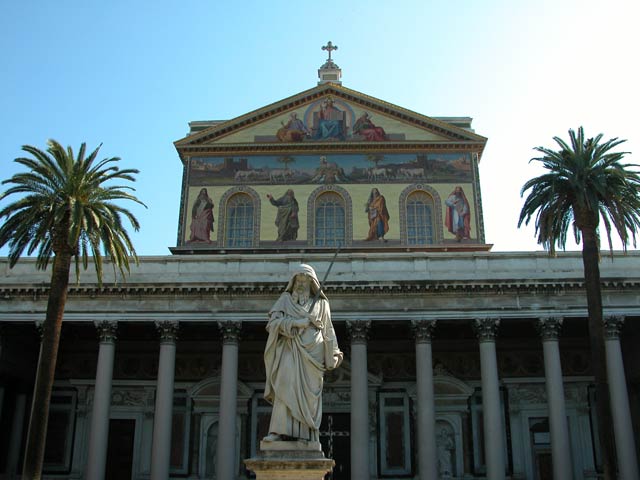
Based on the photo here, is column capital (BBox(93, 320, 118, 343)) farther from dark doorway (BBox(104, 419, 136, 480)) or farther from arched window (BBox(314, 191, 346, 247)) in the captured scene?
arched window (BBox(314, 191, 346, 247))

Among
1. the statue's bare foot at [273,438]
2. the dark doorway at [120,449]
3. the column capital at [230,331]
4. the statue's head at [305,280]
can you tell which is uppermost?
the column capital at [230,331]

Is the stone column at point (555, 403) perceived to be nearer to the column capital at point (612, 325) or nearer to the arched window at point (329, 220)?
the column capital at point (612, 325)

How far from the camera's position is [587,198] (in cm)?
2317

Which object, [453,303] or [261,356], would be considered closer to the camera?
[453,303]

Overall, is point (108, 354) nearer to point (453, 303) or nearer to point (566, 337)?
point (453, 303)

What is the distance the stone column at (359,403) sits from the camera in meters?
25.4

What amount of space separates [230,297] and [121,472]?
8.66 meters

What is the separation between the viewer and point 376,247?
32875mm

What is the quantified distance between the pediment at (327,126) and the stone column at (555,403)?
1064 cm

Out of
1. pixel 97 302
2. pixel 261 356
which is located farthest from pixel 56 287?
pixel 261 356

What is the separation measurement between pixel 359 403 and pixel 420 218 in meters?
10.5

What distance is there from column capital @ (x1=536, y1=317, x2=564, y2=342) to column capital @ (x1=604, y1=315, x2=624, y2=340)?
59.5 inches

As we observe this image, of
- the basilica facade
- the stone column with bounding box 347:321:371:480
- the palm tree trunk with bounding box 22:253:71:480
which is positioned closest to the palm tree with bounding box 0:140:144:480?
the palm tree trunk with bounding box 22:253:71:480

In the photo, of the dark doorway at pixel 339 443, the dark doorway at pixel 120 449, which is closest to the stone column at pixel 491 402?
the dark doorway at pixel 339 443
